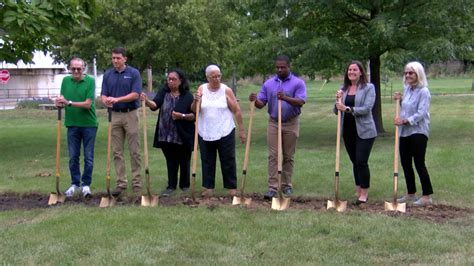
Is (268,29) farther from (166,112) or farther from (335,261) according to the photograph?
(335,261)

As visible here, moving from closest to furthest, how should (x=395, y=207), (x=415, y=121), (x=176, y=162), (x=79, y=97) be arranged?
(x=395, y=207) < (x=415, y=121) < (x=79, y=97) < (x=176, y=162)

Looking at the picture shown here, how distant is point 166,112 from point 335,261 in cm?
415

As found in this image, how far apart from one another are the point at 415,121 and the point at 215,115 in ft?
8.79

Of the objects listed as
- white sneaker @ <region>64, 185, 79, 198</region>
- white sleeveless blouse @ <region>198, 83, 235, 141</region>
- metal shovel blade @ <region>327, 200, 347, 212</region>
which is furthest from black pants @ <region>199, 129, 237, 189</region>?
white sneaker @ <region>64, 185, 79, 198</region>

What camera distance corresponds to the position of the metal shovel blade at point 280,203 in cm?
822

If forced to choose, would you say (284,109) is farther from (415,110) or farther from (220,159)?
(415,110)

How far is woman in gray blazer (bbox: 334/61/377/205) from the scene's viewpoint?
332 inches

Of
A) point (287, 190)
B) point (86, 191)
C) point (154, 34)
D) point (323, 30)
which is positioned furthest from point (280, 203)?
point (154, 34)

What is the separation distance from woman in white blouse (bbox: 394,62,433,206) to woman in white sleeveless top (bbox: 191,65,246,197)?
221cm

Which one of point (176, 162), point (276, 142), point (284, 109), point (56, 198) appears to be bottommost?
point (56, 198)

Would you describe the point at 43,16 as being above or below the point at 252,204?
above

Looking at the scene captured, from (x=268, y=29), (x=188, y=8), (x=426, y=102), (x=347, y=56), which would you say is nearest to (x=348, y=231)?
(x=426, y=102)

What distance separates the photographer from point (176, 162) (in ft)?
31.6

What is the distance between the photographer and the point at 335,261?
235 inches
